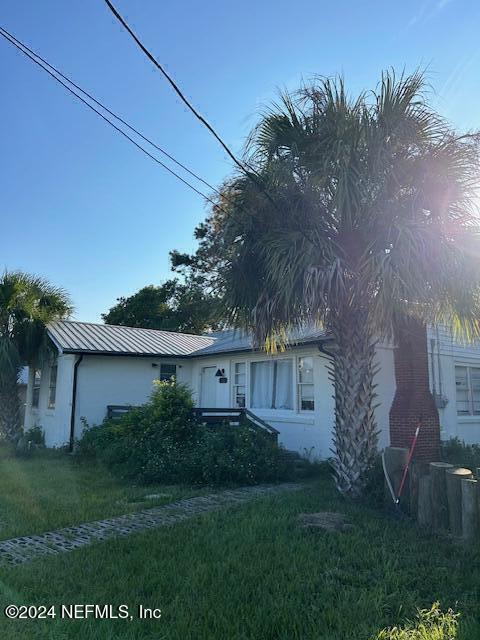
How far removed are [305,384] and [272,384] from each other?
1.39 metres

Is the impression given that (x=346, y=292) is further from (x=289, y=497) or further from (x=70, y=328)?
(x=70, y=328)

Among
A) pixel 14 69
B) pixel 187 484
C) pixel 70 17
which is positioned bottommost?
pixel 187 484

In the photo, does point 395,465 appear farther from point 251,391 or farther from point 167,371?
point 167,371

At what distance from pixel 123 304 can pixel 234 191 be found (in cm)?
3078

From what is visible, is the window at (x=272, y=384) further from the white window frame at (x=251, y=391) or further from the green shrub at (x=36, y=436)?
the green shrub at (x=36, y=436)

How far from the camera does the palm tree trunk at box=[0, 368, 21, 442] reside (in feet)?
48.0

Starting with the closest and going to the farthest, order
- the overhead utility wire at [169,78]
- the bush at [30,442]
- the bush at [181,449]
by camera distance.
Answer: the overhead utility wire at [169,78] → the bush at [181,449] → the bush at [30,442]

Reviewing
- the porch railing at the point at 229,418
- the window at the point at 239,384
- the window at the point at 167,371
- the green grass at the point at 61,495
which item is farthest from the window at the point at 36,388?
the porch railing at the point at 229,418

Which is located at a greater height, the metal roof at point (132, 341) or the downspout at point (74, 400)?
the metal roof at point (132, 341)

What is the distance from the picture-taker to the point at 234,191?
848cm

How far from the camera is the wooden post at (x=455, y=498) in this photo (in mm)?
6172

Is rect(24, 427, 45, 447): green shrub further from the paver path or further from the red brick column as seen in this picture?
the red brick column

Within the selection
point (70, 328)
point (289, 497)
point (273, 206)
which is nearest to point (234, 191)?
point (273, 206)

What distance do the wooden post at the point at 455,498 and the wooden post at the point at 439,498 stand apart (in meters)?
0.12
